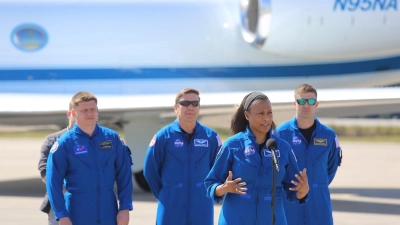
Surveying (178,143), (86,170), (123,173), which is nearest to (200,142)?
(178,143)

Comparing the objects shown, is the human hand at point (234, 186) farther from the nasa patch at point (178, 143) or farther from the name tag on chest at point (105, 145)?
the nasa patch at point (178, 143)

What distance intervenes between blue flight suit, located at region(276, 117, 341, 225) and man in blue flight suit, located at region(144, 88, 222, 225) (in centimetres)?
63

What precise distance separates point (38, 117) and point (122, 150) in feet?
21.8

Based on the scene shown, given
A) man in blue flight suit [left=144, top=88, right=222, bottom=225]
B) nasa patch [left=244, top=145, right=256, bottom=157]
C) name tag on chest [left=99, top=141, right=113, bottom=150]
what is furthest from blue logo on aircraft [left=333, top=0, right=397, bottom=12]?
nasa patch [left=244, top=145, right=256, bottom=157]

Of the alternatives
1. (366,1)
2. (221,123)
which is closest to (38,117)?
(221,123)

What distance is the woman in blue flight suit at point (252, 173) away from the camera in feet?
17.0

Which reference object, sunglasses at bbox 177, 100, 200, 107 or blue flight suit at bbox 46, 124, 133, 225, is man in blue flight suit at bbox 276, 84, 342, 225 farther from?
blue flight suit at bbox 46, 124, 133, 225

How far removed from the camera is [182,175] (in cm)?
637

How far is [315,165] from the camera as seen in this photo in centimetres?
652

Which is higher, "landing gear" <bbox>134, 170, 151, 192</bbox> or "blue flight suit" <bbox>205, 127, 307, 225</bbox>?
"blue flight suit" <bbox>205, 127, 307, 225</bbox>

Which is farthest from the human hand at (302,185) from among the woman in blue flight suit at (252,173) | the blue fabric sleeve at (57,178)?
the blue fabric sleeve at (57,178)

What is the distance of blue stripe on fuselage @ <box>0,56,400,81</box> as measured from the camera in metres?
12.6

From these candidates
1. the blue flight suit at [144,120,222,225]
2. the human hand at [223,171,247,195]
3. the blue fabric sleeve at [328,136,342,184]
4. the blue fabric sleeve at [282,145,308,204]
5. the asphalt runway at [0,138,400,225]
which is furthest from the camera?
the asphalt runway at [0,138,400,225]

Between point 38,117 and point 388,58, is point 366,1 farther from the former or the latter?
point 38,117
